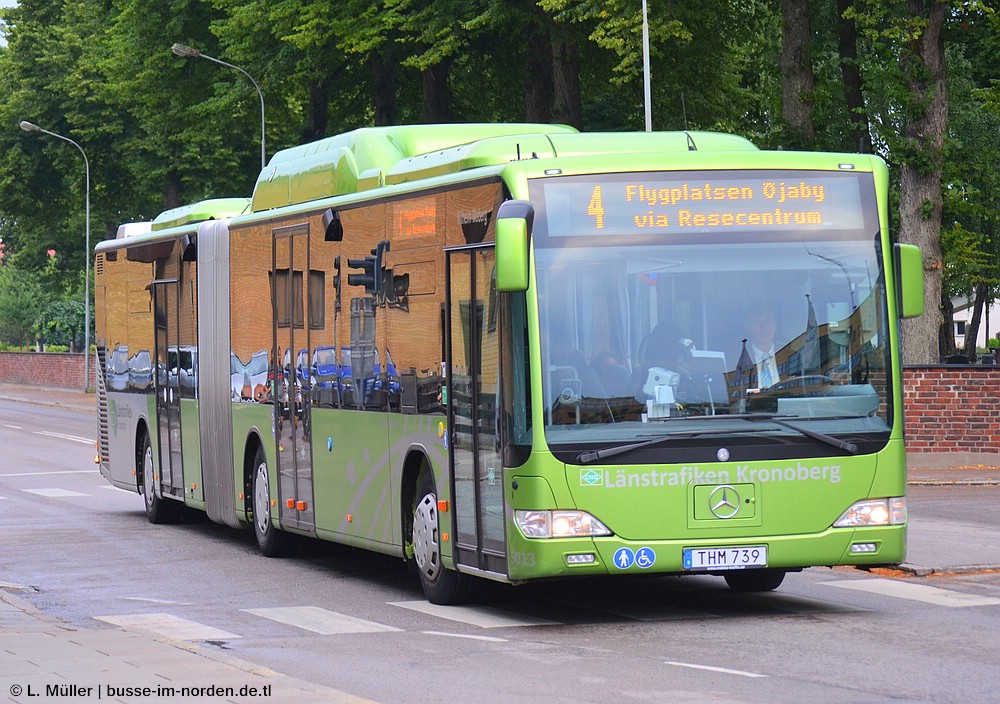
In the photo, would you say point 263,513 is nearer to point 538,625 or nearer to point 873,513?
point 538,625

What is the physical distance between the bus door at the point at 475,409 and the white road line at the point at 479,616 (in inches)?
13.8

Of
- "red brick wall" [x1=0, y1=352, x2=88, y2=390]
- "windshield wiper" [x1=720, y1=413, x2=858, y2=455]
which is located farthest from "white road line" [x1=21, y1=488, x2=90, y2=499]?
"red brick wall" [x1=0, y1=352, x2=88, y2=390]

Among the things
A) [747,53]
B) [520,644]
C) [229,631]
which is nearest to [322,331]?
[229,631]

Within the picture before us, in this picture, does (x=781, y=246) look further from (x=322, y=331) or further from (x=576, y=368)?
(x=322, y=331)

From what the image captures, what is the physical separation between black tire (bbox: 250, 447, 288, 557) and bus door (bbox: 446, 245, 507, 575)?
4.80 meters

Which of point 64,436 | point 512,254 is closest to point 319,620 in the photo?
point 512,254

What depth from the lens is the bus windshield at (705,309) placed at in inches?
439

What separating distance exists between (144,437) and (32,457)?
1345 cm

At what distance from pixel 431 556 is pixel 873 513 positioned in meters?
3.01

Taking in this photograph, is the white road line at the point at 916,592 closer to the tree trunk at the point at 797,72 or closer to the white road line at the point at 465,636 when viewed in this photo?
the white road line at the point at 465,636

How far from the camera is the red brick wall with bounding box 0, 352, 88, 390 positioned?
71.3m

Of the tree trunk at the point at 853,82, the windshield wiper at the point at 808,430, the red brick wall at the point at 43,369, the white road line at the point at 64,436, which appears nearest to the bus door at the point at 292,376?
the windshield wiper at the point at 808,430

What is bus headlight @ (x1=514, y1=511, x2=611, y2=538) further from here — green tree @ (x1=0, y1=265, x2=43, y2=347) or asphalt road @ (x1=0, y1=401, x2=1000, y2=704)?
green tree @ (x1=0, y1=265, x2=43, y2=347)

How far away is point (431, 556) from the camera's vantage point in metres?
12.7
